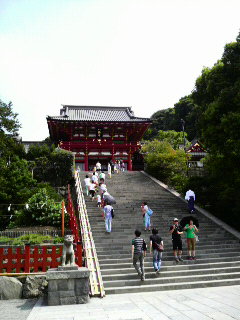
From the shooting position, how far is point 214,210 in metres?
16.7

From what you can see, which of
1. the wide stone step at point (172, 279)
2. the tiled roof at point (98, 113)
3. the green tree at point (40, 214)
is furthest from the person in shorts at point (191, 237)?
the tiled roof at point (98, 113)

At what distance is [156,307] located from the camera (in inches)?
260

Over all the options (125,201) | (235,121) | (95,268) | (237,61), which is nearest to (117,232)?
(95,268)

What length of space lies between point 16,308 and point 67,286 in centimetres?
128

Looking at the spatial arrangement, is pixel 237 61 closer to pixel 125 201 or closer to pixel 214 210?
pixel 214 210

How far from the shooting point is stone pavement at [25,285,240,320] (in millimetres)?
5879

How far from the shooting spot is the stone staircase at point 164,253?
8.89 meters

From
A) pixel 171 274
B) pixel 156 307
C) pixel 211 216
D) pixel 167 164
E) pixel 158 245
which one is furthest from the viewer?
pixel 167 164

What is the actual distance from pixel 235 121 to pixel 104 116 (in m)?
25.0

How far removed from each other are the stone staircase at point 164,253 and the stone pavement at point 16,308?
210cm

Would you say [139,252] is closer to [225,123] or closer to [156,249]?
[156,249]

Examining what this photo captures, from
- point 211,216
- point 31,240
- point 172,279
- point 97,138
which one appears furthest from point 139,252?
point 97,138

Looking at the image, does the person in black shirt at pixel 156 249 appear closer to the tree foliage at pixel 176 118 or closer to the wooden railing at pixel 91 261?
the wooden railing at pixel 91 261

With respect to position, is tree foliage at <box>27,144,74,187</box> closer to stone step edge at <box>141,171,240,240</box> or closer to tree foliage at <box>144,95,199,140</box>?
stone step edge at <box>141,171,240,240</box>
